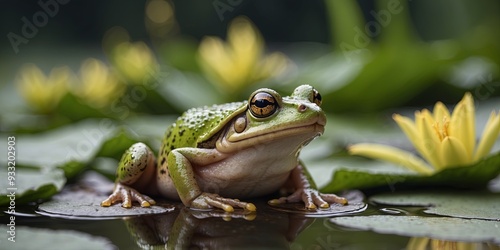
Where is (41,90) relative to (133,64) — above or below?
below

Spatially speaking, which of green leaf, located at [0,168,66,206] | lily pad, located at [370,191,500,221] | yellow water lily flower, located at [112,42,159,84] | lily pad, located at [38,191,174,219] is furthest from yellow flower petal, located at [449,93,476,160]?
yellow water lily flower, located at [112,42,159,84]

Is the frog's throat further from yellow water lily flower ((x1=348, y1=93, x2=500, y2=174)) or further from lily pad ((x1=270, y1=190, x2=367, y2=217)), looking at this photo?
yellow water lily flower ((x1=348, y1=93, x2=500, y2=174))

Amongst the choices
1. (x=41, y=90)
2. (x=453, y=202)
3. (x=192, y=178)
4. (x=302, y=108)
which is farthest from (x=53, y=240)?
(x=41, y=90)

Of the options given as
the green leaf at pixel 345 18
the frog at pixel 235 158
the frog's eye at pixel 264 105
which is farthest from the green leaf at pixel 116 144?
the green leaf at pixel 345 18

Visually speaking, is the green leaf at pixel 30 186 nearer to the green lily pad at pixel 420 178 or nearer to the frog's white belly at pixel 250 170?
the frog's white belly at pixel 250 170

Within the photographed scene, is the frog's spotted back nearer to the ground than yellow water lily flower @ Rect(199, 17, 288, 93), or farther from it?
nearer to the ground

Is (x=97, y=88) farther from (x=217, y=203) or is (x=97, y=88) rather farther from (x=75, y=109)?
Answer: (x=217, y=203)

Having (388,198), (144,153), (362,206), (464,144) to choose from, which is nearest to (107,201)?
(144,153)
